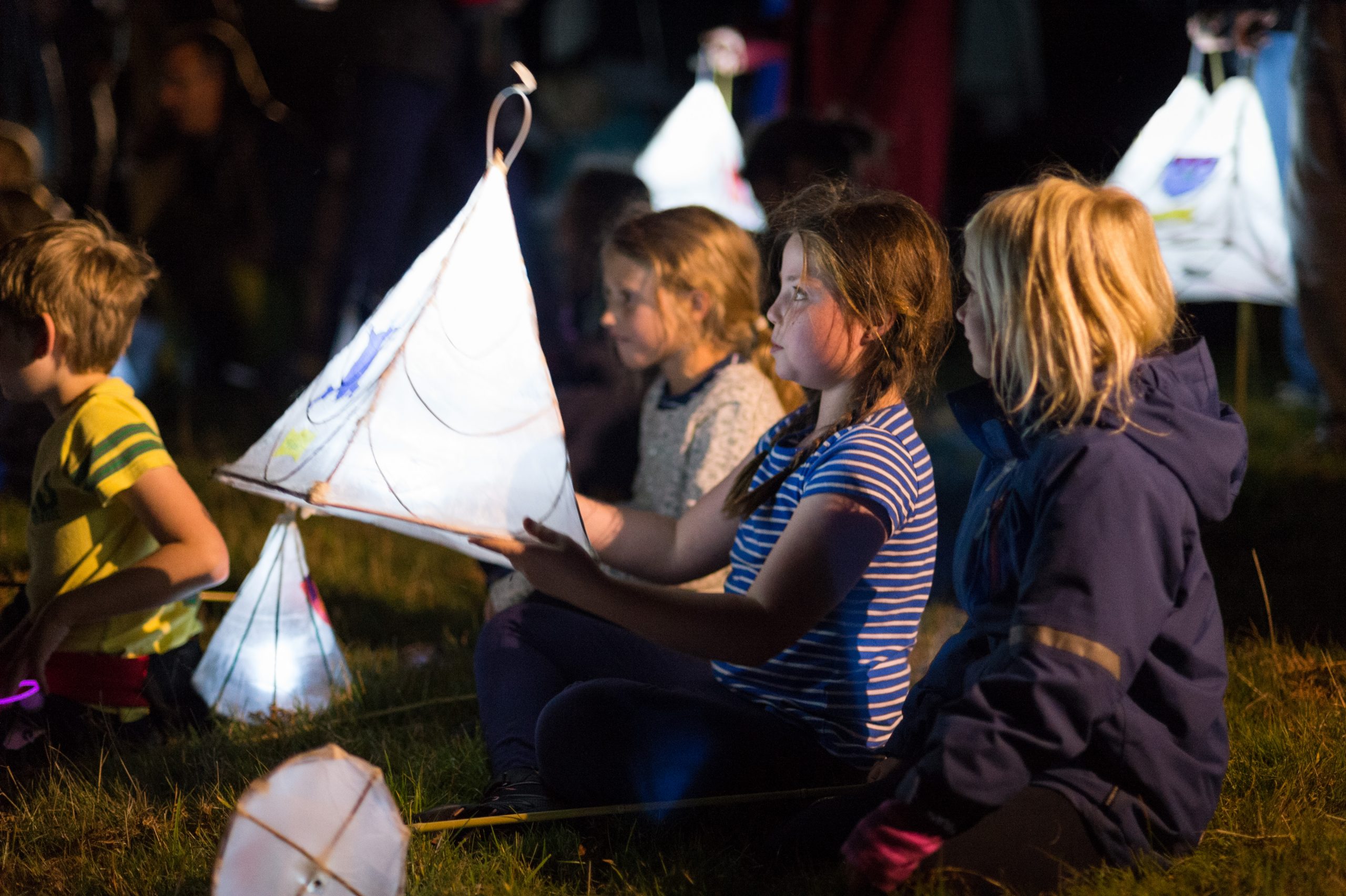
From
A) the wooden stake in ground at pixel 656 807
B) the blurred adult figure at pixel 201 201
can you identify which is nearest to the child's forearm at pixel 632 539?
the wooden stake in ground at pixel 656 807

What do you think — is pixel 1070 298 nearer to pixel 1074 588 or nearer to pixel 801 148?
pixel 1074 588

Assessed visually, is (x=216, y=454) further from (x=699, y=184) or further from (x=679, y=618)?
(x=679, y=618)

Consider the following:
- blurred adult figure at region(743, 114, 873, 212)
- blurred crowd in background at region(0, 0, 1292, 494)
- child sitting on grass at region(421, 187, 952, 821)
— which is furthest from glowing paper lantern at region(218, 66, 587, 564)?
blurred adult figure at region(743, 114, 873, 212)

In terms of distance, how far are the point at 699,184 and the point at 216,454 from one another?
186cm

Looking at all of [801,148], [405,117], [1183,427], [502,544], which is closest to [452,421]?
[502,544]

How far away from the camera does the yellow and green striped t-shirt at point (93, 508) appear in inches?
79.7

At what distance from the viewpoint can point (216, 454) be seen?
3924 millimetres

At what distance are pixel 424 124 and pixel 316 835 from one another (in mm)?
3455

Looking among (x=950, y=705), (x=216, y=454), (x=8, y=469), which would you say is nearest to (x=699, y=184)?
(x=216, y=454)

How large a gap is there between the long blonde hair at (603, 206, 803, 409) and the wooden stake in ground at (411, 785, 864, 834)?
3.60 feet

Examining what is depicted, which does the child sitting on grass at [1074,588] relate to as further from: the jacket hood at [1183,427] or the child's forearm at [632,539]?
the child's forearm at [632,539]

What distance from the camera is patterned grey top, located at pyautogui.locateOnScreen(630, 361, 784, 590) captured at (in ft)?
7.86

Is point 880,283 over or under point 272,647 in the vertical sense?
over

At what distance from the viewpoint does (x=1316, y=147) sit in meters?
3.10
